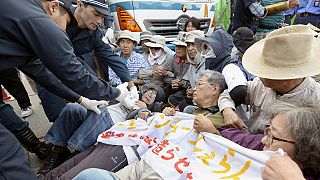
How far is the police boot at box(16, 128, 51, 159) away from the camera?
268 cm

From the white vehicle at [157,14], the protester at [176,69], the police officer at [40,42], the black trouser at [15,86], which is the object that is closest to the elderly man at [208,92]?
the police officer at [40,42]

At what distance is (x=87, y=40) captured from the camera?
291cm

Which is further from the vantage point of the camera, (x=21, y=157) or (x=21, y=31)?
(x=21, y=157)

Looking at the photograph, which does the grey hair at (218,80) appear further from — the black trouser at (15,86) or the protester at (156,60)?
the black trouser at (15,86)

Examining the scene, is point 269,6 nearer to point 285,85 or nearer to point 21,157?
point 285,85

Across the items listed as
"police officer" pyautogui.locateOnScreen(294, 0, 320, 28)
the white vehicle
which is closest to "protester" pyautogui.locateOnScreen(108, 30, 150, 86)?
the white vehicle

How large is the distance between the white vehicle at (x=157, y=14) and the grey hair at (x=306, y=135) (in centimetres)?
425

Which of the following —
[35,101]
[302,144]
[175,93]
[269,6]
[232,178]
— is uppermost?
[269,6]

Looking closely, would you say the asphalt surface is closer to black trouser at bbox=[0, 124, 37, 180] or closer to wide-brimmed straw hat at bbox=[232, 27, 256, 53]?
black trouser at bbox=[0, 124, 37, 180]

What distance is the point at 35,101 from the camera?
445cm

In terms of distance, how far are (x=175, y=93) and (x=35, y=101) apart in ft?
7.65

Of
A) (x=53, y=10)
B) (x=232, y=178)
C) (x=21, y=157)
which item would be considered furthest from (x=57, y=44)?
(x=232, y=178)

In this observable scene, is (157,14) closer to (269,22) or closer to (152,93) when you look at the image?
(269,22)

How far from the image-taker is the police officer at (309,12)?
14.3 ft
